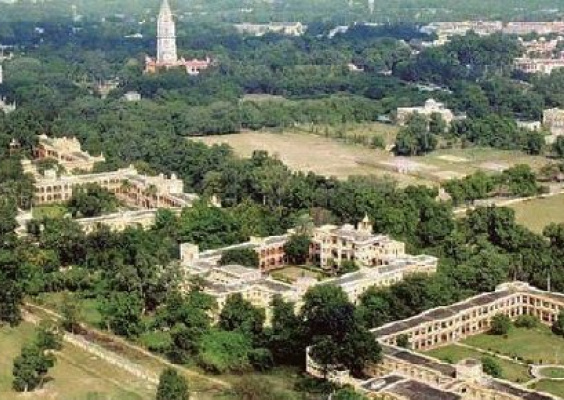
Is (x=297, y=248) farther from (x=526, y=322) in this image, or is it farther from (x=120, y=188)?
(x=120, y=188)

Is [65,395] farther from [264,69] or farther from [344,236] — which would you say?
[264,69]

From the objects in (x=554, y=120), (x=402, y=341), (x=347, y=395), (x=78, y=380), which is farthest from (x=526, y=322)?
(x=554, y=120)

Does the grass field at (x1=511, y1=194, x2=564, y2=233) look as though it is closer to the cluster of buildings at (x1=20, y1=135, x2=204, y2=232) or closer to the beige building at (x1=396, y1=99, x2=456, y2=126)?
the cluster of buildings at (x1=20, y1=135, x2=204, y2=232)

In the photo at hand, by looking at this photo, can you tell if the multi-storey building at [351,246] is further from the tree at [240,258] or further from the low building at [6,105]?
the low building at [6,105]

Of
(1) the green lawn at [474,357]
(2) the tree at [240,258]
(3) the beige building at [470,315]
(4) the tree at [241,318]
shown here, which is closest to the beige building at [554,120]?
(2) the tree at [240,258]

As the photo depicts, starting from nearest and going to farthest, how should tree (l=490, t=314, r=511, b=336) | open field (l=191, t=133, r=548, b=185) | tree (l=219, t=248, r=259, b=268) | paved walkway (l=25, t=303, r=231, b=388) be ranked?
1. paved walkway (l=25, t=303, r=231, b=388)
2. tree (l=490, t=314, r=511, b=336)
3. tree (l=219, t=248, r=259, b=268)
4. open field (l=191, t=133, r=548, b=185)

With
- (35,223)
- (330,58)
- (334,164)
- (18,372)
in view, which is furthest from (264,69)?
(18,372)

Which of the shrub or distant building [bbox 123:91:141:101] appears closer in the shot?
the shrub

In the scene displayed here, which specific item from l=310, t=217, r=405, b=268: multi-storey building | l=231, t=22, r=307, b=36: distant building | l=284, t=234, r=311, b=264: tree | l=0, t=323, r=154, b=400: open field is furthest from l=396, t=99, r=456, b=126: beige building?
l=231, t=22, r=307, b=36: distant building
